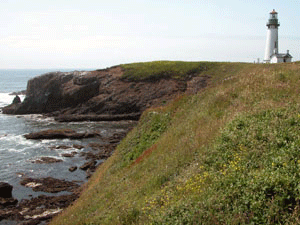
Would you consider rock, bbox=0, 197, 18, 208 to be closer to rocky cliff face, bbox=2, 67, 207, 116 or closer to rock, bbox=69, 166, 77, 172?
rock, bbox=69, 166, 77, 172

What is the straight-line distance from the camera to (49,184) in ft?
96.7

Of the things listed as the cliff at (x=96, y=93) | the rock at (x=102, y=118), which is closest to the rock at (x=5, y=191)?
the rock at (x=102, y=118)

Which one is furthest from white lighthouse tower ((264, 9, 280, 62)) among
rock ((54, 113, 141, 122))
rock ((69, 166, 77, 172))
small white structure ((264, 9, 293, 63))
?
rock ((69, 166, 77, 172))

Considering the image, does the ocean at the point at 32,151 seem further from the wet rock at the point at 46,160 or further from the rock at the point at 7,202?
the rock at the point at 7,202

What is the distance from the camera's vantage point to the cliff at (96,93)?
68938 mm

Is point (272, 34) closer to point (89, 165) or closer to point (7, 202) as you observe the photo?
point (89, 165)

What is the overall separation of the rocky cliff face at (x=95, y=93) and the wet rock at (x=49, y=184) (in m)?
37.9

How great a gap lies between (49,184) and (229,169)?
80.6ft

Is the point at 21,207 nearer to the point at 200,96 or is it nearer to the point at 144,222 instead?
the point at 200,96

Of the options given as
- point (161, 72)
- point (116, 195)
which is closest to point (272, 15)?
point (161, 72)

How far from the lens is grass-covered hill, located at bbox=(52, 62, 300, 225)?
7.21 meters

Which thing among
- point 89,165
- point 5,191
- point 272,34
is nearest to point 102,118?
point 89,165

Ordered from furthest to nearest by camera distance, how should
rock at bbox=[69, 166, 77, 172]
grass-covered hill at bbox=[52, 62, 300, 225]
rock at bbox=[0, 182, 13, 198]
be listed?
rock at bbox=[69, 166, 77, 172] → rock at bbox=[0, 182, 13, 198] → grass-covered hill at bbox=[52, 62, 300, 225]

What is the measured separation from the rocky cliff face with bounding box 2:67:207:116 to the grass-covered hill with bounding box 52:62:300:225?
51416mm
